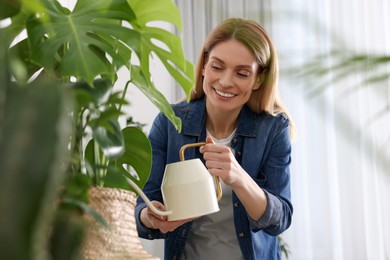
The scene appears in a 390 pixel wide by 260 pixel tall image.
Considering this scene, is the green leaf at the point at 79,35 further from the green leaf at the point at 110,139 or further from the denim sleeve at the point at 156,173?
the denim sleeve at the point at 156,173

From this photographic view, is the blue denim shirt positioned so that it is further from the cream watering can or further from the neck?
A: the cream watering can

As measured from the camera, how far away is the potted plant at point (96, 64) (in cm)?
95

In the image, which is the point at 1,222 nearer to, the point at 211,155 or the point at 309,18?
the point at 309,18

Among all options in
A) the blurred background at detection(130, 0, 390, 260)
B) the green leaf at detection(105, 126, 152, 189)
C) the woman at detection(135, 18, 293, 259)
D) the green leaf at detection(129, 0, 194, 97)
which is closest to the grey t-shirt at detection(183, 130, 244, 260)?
the woman at detection(135, 18, 293, 259)

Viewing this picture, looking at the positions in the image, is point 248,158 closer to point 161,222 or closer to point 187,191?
point 161,222

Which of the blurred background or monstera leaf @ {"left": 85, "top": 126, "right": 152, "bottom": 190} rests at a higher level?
monstera leaf @ {"left": 85, "top": 126, "right": 152, "bottom": 190}

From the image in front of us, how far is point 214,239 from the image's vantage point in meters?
2.01

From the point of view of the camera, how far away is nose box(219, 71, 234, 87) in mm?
2025

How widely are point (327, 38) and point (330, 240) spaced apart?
12.4 feet

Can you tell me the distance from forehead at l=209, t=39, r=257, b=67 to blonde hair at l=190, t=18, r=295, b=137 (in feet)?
0.04

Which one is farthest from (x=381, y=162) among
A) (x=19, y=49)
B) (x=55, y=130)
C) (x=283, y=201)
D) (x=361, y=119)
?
(x=361, y=119)

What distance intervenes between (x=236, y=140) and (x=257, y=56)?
0.91ft

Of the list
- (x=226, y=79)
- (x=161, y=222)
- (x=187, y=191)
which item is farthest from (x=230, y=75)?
(x=187, y=191)

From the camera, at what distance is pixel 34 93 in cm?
38
